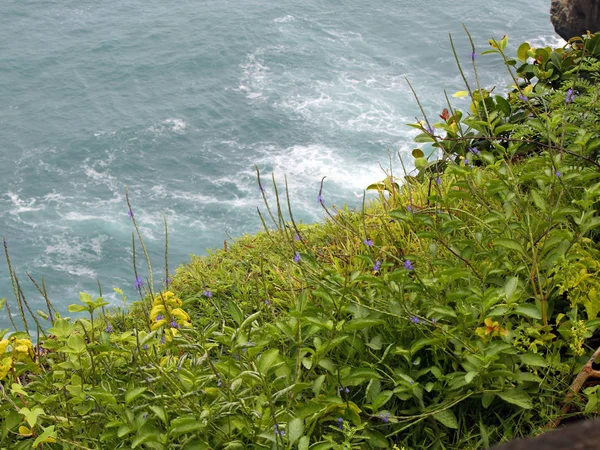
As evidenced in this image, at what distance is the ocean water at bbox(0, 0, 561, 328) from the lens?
29375mm

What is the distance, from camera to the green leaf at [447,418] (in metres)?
3.10

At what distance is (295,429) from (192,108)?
114ft

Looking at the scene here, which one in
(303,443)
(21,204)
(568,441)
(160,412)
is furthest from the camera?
(21,204)

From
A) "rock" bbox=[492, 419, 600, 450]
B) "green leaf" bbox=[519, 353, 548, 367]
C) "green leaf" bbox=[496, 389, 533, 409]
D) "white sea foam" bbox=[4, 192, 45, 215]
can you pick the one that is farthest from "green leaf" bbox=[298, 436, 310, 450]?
"white sea foam" bbox=[4, 192, 45, 215]

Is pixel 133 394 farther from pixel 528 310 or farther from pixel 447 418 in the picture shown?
pixel 528 310

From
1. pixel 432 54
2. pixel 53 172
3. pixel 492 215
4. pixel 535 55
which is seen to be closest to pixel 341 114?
pixel 432 54

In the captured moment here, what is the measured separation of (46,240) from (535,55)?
25.4 meters

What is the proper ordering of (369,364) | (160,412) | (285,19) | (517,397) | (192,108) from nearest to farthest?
(160,412) → (517,397) → (369,364) → (192,108) → (285,19)

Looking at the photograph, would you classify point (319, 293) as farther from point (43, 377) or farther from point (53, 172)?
point (53, 172)

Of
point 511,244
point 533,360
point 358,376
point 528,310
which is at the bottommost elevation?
point 358,376

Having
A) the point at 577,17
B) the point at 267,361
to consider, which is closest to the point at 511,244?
the point at 267,361

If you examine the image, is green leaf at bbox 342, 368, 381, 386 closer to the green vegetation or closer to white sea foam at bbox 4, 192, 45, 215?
the green vegetation

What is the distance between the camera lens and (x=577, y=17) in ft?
30.0

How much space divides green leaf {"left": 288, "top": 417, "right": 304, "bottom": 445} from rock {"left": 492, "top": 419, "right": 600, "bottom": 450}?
2.04m
